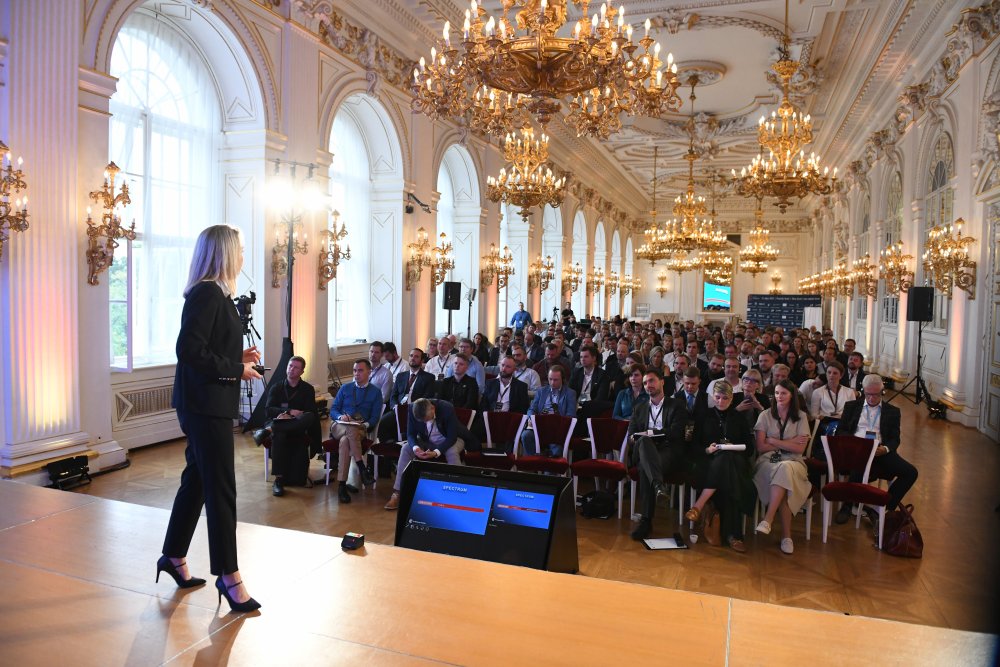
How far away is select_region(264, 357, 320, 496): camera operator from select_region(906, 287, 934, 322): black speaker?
29.8 ft

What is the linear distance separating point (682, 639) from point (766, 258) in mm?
19438

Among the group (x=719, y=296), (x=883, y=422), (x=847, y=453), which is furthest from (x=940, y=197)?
(x=719, y=296)

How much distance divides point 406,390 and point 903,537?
4.61 metres

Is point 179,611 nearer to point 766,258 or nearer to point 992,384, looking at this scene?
point 992,384

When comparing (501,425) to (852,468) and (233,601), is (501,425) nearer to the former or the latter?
(852,468)

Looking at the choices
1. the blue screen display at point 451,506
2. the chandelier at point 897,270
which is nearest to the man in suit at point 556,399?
the blue screen display at point 451,506

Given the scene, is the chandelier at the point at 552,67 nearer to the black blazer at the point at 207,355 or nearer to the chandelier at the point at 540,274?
the black blazer at the point at 207,355

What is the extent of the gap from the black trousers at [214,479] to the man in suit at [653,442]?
3.47 m

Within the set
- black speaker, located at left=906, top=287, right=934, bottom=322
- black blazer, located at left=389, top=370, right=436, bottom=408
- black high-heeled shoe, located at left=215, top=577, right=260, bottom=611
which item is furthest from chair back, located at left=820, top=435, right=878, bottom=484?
black speaker, located at left=906, top=287, right=934, bottom=322

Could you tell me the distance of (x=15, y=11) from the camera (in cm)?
546

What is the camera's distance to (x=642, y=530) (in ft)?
17.0

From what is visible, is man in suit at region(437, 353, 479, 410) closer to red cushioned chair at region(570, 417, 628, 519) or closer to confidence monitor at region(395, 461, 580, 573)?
red cushioned chair at region(570, 417, 628, 519)

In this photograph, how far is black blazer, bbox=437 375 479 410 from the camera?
7.02m

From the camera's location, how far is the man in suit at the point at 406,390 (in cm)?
657
